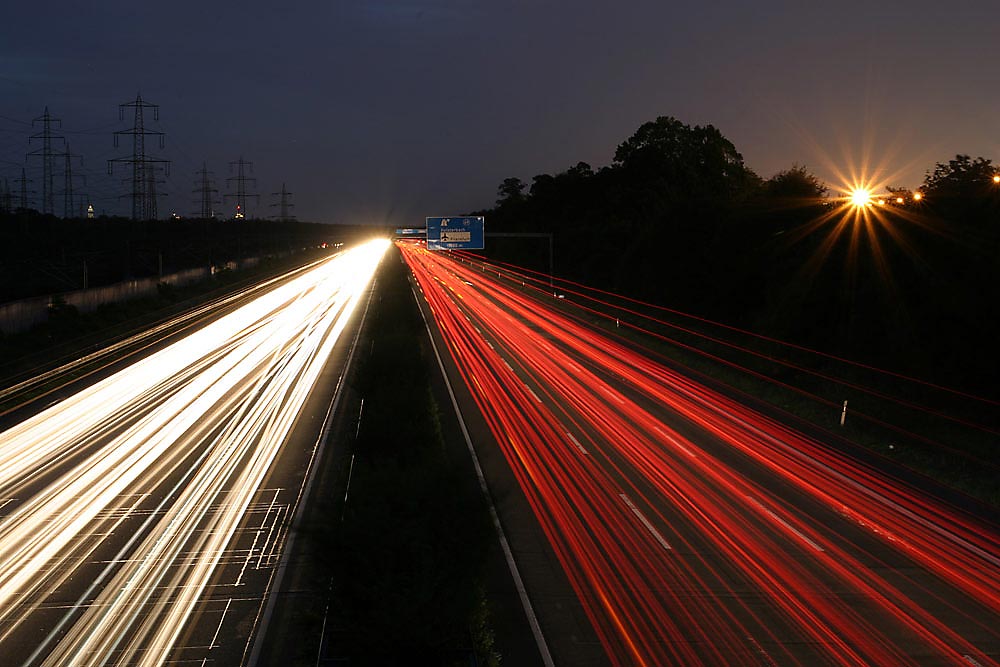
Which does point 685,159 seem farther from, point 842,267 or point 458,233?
point 842,267

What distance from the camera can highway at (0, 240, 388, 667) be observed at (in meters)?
11.4

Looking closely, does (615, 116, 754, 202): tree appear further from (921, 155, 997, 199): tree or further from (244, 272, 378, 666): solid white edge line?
(244, 272, 378, 666): solid white edge line

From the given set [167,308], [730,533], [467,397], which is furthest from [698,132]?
[730,533]

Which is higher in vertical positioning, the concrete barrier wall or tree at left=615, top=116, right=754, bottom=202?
tree at left=615, top=116, right=754, bottom=202

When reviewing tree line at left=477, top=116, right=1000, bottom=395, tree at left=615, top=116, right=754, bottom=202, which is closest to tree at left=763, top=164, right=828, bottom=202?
tree line at left=477, top=116, right=1000, bottom=395

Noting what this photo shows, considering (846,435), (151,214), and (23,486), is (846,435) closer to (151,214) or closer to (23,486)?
(23,486)

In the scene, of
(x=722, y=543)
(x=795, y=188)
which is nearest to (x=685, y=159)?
(x=795, y=188)

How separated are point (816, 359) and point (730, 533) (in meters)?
22.2

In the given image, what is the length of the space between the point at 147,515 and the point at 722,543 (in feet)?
34.0

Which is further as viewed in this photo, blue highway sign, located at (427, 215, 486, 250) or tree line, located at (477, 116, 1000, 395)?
blue highway sign, located at (427, 215, 486, 250)

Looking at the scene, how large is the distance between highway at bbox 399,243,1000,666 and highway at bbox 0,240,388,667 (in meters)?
4.37

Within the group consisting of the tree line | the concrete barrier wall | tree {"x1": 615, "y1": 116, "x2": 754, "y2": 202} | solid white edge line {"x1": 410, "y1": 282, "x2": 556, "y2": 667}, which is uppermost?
tree {"x1": 615, "y1": 116, "x2": 754, "y2": 202}

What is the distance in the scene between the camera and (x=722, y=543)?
14.9 metres

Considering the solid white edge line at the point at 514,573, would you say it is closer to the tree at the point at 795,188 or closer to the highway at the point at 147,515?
the highway at the point at 147,515
